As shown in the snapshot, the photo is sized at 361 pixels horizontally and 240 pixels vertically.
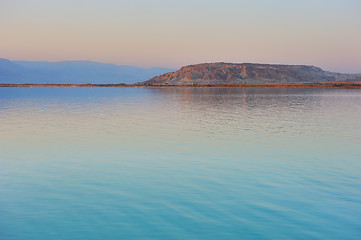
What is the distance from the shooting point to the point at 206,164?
568 inches

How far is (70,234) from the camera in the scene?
813 cm

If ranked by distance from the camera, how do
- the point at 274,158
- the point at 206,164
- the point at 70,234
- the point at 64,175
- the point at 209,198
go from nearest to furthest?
the point at 70,234
the point at 209,198
the point at 64,175
the point at 206,164
the point at 274,158

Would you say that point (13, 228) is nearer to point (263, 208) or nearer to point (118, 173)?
point (118, 173)

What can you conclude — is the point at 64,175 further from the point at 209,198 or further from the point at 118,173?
the point at 209,198

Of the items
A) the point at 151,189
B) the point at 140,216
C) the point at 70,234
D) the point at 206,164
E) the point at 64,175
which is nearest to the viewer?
the point at 70,234

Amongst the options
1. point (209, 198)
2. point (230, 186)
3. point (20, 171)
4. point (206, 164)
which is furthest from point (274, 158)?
point (20, 171)

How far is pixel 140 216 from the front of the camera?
9117mm

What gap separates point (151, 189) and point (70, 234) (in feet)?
11.5

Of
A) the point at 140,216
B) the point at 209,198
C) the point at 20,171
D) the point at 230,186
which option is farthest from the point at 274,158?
the point at 20,171

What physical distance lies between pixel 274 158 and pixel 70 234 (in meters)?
9.72

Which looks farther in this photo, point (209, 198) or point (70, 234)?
point (209, 198)

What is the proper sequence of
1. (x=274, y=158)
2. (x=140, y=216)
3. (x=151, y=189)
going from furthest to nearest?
(x=274, y=158) < (x=151, y=189) < (x=140, y=216)

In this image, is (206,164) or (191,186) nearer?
(191,186)

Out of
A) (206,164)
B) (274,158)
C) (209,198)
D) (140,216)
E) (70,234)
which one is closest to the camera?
(70,234)
